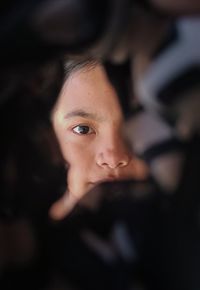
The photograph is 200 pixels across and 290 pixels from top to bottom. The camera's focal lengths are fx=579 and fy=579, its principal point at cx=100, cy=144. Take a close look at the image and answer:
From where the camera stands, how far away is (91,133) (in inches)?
17.4

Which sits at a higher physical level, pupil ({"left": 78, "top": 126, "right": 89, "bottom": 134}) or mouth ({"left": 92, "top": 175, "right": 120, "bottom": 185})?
pupil ({"left": 78, "top": 126, "right": 89, "bottom": 134})

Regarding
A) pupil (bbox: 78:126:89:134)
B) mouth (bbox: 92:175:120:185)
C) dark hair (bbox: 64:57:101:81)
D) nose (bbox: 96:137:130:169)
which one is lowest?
mouth (bbox: 92:175:120:185)

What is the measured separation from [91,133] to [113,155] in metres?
0.02

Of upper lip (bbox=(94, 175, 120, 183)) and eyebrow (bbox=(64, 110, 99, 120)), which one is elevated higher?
eyebrow (bbox=(64, 110, 99, 120))

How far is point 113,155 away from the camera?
438 millimetres

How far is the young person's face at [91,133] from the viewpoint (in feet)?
1.43

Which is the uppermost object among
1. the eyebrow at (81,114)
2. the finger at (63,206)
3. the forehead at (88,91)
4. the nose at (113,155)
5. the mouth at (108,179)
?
the forehead at (88,91)

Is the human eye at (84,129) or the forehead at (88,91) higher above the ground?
the forehead at (88,91)

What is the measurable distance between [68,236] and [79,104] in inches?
4.0

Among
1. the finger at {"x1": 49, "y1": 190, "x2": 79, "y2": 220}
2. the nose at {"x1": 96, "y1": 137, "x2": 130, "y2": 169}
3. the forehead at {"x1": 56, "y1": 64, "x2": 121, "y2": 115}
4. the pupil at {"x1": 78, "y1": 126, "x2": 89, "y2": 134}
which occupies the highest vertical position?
the forehead at {"x1": 56, "y1": 64, "x2": 121, "y2": 115}

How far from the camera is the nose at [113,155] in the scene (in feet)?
1.43

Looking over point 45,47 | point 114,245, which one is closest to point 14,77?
point 45,47

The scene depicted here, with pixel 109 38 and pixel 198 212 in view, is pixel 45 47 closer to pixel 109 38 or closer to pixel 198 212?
pixel 109 38

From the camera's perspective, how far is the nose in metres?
0.44
